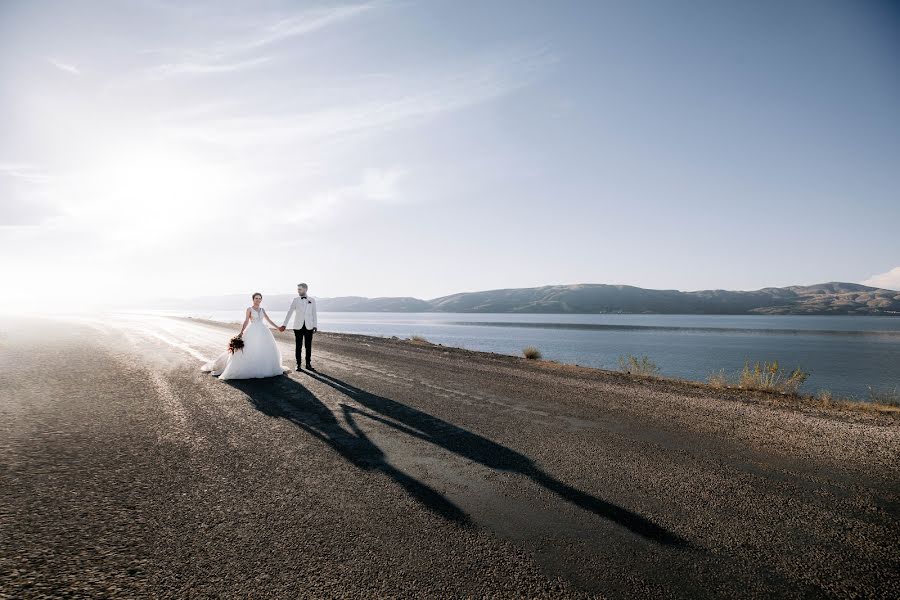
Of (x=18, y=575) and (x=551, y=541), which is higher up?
(x=18, y=575)

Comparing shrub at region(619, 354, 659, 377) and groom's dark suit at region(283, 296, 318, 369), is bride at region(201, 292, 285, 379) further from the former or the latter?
shrub at region(619, 354, 659, 377)

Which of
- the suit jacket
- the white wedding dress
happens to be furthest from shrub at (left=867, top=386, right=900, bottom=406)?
the white wedding dress

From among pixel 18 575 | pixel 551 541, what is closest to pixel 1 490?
pixel 18 575

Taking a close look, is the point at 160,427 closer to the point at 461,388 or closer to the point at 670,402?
the point at 461,388

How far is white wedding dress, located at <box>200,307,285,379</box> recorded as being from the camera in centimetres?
1055

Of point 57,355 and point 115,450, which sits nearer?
point 115,450

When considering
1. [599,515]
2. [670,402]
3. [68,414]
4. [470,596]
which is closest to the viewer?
[470,596]

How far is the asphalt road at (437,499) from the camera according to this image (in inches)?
108

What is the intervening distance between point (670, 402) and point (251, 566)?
28.6ft

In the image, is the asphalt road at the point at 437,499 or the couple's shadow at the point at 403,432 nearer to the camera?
the asphalt road at the point at 437,499

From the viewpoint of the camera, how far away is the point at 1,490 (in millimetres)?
3930

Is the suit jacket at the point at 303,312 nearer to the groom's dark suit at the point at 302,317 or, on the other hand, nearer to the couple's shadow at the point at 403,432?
the groom's dark suit at the point at 302,317

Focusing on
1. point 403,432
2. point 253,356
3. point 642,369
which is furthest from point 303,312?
point 642,369

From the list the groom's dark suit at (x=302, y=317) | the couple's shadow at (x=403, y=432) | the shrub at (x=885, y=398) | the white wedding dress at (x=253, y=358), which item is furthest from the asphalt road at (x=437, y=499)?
the groom's dark suit at (x=302, y=317)
